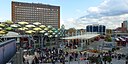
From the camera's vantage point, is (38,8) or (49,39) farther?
(38,8)

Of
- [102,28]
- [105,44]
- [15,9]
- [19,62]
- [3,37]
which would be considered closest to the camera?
[19,62]

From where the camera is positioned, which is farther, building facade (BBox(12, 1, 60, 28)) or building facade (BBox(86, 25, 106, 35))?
building facade (BBox(86, 25, 106, 35))

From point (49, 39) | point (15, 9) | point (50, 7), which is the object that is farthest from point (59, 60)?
point (50, 7)

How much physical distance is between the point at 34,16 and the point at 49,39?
59.1 m

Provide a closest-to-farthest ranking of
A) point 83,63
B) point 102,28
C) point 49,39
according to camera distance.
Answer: point 83,63, point 49,39, point 102,28

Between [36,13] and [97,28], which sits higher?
[36,13]

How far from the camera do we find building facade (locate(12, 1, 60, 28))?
122 m

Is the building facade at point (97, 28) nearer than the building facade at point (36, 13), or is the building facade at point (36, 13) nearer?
the building facade at point (36, 13)

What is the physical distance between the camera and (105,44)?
4612cm

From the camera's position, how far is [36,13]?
129000 mm

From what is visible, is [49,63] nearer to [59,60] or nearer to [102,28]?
[59,60]

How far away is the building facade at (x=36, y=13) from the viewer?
122m

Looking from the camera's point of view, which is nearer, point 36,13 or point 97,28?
point 97,28

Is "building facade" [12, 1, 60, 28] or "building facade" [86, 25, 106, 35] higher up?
"building facade" [12, 1, 60, 28]
